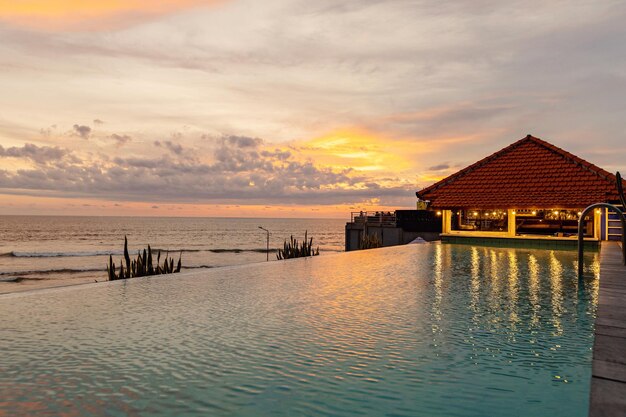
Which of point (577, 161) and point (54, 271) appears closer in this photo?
point (577, 161)

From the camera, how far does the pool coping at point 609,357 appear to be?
335 cm

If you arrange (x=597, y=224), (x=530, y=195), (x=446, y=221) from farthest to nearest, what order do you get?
1. (x=446, y=221)
2. (x=530, y=195)
3. (x=597, y=224)

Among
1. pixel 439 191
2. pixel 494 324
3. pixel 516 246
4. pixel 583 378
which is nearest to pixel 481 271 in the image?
pixel 494 324

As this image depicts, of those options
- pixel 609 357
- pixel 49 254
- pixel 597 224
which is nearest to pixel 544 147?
pixel 597 224

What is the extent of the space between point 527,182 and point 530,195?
1.38 metres

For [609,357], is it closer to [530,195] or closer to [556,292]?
[556,292]

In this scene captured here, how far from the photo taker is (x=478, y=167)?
91.5 ft

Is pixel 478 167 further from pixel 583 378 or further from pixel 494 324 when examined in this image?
pixel 583 378

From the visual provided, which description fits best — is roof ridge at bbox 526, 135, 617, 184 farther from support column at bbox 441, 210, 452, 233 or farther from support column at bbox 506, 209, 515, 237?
support column at bbox 441, 210, 452, 233

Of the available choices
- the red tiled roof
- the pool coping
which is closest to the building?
the red tiled roof

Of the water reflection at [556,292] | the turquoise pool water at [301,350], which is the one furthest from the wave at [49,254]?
the water reflection at [556,292]

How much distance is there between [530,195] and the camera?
2400 cm

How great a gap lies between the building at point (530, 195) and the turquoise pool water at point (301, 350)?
1370 cm

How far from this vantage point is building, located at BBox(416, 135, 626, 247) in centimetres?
2250
